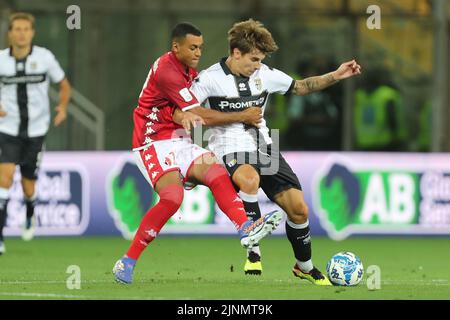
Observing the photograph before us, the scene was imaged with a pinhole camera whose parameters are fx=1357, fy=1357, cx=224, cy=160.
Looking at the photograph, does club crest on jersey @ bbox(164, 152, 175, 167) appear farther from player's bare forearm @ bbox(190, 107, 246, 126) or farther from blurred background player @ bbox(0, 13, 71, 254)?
blurred background player @ bbox(0, 13, 71, 254)

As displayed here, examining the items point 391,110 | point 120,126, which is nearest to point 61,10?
point 120,126

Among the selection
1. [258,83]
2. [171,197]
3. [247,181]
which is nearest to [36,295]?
[171,197]

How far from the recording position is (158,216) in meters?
10.1

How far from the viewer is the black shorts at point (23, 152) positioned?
1382 cm

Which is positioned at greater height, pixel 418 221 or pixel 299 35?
pixel 299 35

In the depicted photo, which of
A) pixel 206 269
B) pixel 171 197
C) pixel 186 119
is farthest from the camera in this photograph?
pixel 206 269

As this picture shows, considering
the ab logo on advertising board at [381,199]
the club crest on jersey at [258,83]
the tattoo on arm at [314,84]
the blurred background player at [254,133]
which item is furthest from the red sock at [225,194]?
the ab logo on advertising board at [381,199]

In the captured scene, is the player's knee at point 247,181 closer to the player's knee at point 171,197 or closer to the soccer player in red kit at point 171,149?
the soccer player in red kit at point 171,149

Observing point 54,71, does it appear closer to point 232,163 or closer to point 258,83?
point 258,83

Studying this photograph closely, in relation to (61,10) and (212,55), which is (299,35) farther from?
(61,10)

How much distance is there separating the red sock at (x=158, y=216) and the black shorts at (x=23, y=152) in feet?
13.0

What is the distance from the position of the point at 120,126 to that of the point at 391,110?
4303 mm

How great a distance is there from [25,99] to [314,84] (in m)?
4.43

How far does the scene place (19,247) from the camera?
589 inches
